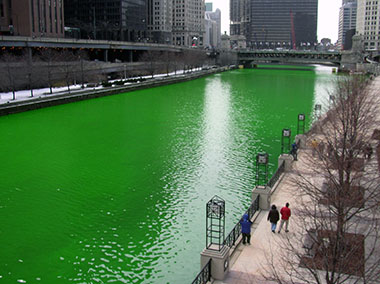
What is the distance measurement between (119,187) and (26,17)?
80722 mm

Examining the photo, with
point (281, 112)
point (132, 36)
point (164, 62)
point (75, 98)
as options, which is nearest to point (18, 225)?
point (281, 112)

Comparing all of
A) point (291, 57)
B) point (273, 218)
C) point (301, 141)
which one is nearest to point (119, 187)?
point (273, 218)

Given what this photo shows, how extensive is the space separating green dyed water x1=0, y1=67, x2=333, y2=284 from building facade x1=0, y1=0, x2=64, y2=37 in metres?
51.2

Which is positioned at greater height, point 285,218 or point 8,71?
point 8,71

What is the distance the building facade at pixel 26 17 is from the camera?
93688mm

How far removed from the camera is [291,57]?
164m

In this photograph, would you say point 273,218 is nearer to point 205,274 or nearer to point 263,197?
point 263,197

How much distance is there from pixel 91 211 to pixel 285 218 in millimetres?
9135

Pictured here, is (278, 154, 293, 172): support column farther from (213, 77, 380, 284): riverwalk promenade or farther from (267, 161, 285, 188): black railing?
(213, 77, 380, 284): riverwalk promenade

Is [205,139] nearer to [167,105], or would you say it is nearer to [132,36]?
[167,105]

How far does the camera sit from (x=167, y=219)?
20375 mm

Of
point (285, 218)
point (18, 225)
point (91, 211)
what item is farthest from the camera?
point (91, 211)

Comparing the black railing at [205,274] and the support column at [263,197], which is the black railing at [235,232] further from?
the black railing at [205,274]

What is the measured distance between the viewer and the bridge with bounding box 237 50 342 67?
6083 inches
